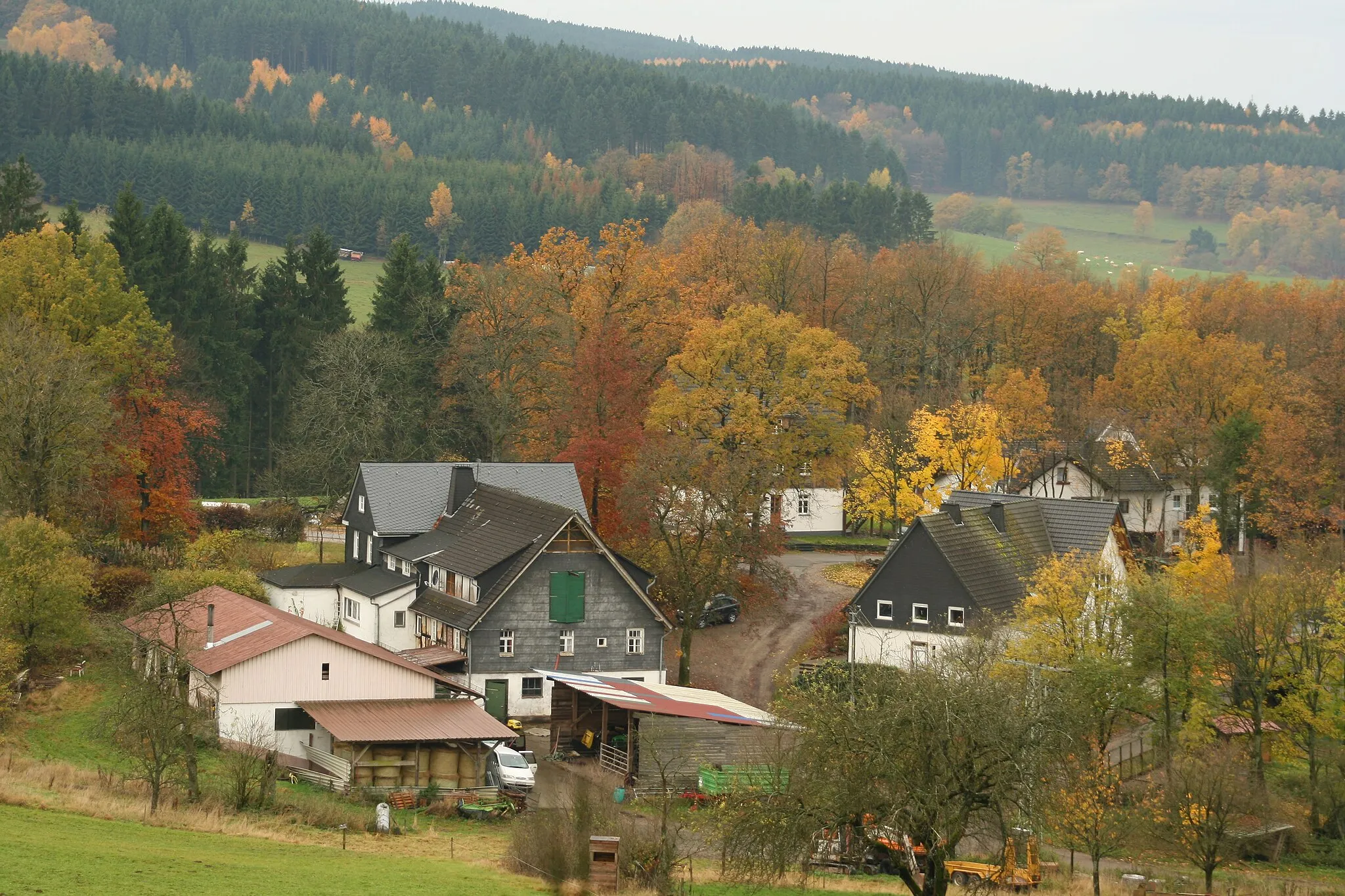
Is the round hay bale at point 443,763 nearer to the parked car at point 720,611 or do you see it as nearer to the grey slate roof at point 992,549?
the parked car at point 720,611

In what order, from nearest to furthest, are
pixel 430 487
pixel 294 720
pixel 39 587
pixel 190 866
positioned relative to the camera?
pixel 190 866
pixel 294 720
pixel 39 587
pixel 430 487

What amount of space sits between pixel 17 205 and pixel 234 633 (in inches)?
1801

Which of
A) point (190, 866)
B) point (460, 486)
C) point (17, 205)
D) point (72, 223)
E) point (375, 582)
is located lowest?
point (375, 582)

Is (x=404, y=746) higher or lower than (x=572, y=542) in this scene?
lower

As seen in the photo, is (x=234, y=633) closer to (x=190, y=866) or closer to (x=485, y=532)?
(x=485, y=532)

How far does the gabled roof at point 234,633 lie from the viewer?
1801 inches

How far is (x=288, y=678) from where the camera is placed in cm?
4591

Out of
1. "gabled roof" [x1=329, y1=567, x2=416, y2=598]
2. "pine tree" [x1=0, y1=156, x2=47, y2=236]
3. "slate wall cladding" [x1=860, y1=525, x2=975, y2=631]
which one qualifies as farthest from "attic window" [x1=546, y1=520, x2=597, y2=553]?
"pine tree" [x1=0, y1=156, x2=47, y2=236]

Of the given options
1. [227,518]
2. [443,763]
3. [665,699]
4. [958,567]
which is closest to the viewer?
[443,763]

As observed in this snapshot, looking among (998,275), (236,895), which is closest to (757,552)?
(236,895)

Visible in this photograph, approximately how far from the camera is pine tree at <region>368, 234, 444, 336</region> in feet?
271

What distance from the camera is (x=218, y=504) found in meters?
A: 74.4

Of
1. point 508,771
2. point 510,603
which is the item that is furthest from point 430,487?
point 508,771

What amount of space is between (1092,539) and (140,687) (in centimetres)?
3229
